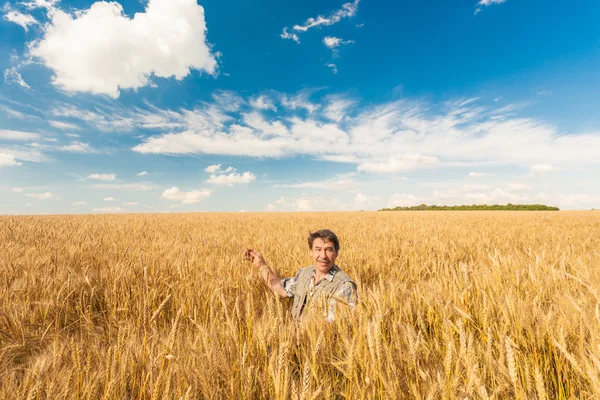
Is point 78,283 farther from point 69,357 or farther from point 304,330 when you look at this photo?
point 304,330

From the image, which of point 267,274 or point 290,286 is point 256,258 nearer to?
point 267,274

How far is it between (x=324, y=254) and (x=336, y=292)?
53 centimetres

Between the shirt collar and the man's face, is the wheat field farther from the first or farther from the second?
the man's face

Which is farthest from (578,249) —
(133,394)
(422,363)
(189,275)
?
(133,394)

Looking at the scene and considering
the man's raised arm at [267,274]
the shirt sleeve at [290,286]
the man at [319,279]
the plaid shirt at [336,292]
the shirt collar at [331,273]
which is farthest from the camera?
the shirt sleeve at [290,286]

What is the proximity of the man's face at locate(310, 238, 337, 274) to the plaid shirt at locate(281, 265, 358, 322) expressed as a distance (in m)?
0.07

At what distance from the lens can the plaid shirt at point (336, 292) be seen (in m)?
2.27

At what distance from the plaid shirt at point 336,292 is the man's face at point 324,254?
7cm

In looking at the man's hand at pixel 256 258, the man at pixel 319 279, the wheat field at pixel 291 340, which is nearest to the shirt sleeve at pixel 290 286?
the man at pixel 319 279

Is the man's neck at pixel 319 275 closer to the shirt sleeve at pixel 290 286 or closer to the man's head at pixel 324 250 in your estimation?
the man's head at pixel 324 250

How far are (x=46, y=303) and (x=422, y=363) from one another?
2.76m

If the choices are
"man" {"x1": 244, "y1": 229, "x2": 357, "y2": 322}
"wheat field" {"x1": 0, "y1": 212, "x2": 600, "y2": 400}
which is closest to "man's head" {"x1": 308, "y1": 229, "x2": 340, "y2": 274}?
"man" {"x1": 244, "y1": 229, "x2": 357, "y2": 322}

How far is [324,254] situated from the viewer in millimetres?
3088

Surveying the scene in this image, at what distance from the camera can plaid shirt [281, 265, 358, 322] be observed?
7.43ft
